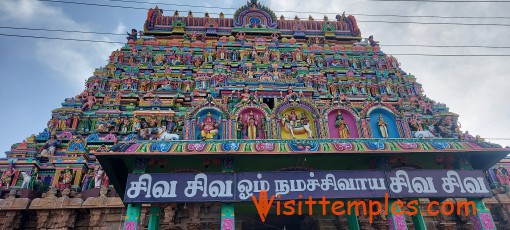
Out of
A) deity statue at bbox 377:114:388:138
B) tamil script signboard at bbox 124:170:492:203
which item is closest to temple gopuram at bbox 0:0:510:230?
tamil script signboard at bbox 124:170:492:203

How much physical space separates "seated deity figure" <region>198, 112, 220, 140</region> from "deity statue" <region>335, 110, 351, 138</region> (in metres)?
5.03

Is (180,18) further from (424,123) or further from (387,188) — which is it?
(387,188)

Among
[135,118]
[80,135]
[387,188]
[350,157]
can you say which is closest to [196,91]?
[135,118]

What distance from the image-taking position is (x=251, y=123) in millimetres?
15195

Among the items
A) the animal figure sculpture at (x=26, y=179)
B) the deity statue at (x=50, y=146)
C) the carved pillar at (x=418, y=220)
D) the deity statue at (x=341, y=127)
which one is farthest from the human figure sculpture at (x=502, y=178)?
the animal figure sculpture at (x=26, y=179)

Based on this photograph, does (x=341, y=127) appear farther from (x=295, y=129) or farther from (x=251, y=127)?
(x=251, y=127)

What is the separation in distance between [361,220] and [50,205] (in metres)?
11.3

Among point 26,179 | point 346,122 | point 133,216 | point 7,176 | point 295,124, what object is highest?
point 346,122

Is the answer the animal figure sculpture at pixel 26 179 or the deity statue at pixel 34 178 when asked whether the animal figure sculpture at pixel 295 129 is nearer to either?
the deity statue at pixel 34 178

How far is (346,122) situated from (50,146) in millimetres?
12394

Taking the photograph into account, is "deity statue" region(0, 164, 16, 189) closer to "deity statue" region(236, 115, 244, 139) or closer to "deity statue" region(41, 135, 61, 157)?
"deity statue" region(41, 135, 61, 157)

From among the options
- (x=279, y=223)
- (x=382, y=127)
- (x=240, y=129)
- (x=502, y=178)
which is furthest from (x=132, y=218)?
(x=502, y=178)

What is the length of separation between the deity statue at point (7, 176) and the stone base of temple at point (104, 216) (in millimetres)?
485

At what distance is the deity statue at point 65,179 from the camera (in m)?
13.9
